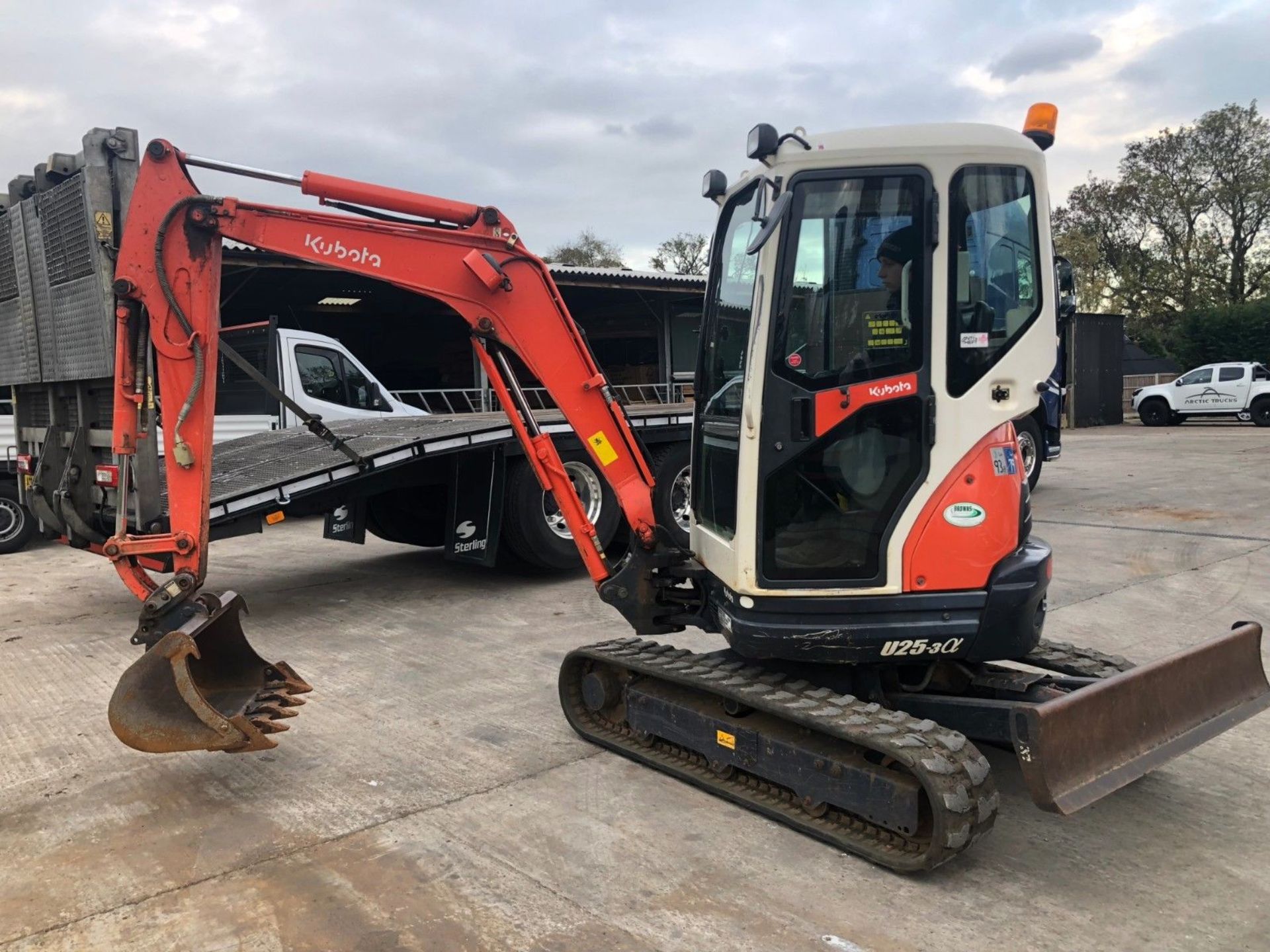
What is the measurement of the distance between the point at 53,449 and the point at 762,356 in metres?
5.29

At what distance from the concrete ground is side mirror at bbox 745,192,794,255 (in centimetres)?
217

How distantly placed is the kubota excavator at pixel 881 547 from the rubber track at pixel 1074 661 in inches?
0.7

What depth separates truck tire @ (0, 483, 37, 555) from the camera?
10516 mm

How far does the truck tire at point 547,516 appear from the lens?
775cm

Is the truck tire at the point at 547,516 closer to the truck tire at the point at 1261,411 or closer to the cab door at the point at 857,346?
the cab door at the point at 857,346

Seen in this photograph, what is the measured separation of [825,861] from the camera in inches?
133

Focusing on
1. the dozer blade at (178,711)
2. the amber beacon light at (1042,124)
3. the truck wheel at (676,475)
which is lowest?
the dozer blade at (178,711)

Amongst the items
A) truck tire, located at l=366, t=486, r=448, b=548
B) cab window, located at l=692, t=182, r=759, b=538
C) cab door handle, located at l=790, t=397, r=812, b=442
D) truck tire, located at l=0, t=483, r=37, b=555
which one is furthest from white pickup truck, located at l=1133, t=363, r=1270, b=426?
truck tire, located at l=0, t=483, r=37, b=555

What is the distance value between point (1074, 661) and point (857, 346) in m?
1.79

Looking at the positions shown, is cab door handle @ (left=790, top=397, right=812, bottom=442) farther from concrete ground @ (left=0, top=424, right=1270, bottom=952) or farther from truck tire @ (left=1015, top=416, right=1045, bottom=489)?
truck tire @ (left=1015, top=416, right=1045, bottom=489)

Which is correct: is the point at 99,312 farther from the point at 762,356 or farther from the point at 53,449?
the point at 762,356

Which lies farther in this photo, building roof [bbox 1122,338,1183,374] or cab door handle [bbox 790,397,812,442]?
building roof [bbox 1122,338,1183,374]

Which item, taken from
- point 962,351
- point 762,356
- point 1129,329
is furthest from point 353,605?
point 1129,329

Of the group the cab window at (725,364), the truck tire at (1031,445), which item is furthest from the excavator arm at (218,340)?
the truck tire at (1031,445)
